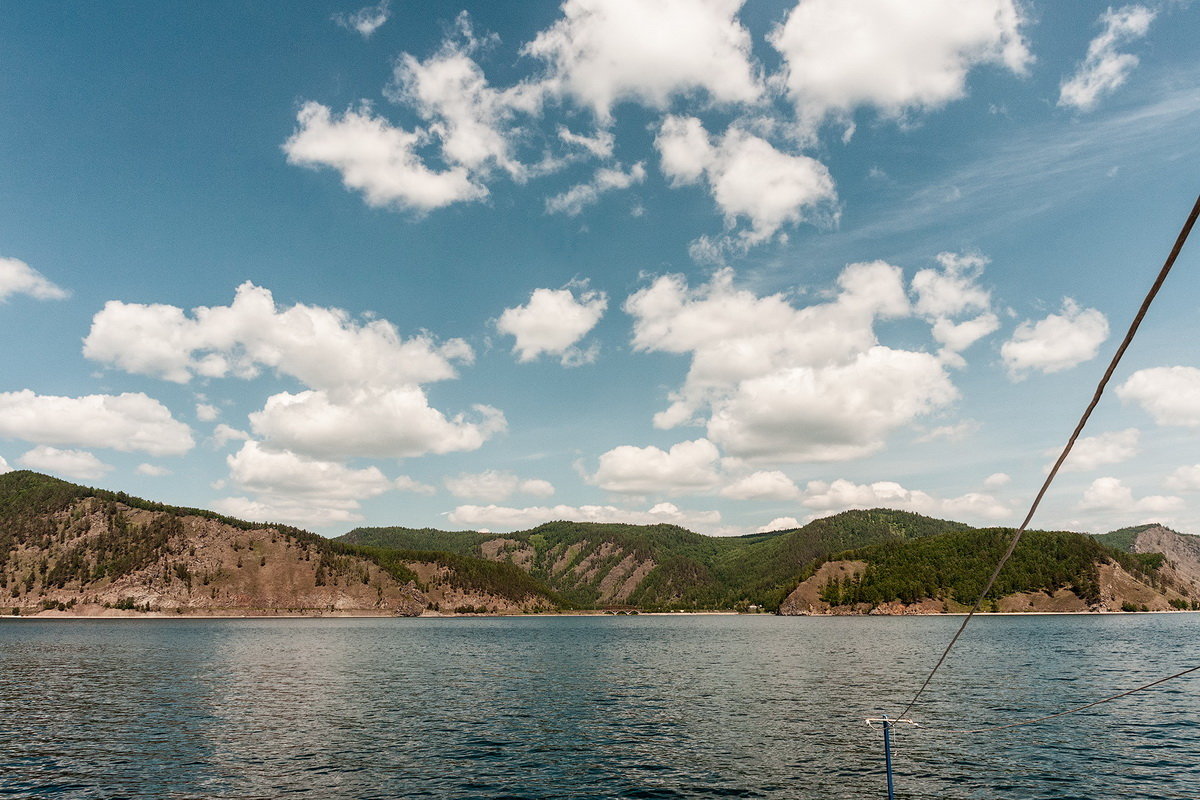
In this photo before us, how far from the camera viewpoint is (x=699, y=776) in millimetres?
40562

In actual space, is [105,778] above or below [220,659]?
above

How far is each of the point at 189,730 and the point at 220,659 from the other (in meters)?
75.3

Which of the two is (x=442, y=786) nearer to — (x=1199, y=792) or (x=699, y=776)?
(x=699, y=776)

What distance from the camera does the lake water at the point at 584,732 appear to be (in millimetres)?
38875

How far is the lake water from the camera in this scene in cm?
3888

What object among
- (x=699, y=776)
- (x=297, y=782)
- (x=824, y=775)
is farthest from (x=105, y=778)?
(x=824, y=775)

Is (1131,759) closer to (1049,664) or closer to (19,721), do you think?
(1049,664)

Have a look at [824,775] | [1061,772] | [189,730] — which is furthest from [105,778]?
[1061,772]

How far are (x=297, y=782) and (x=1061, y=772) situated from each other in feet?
157

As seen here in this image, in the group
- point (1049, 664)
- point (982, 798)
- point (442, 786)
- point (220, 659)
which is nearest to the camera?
point (982, 798)

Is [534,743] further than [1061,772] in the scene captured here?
Yes

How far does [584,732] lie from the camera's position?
2153 inches

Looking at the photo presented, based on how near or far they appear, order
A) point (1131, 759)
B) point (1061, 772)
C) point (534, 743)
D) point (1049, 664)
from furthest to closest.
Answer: point (1049, 664) < point (534, 743) < point (1131, 759) < point (1061, 772)

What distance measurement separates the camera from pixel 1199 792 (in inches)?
1447
